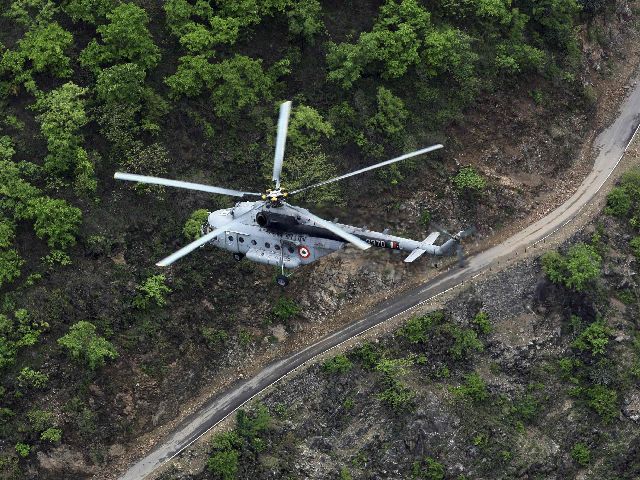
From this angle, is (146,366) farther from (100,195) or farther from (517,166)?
(517,166)

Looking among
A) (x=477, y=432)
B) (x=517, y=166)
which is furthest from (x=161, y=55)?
(x=477, y=432)

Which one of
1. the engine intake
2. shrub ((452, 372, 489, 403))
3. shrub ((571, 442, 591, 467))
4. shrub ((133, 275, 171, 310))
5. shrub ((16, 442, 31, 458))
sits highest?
the engine intake

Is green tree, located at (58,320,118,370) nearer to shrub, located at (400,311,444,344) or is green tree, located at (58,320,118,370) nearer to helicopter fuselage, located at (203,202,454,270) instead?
helicopter fuselage, located at (203,202,454,270)

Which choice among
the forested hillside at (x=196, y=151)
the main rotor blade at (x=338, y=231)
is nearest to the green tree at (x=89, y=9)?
the forested hillside at (x=196, y=151)

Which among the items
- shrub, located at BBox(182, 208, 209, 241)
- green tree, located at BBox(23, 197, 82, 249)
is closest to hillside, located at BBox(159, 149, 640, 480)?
shrub, located at BBox(182, 208, 209, 241)

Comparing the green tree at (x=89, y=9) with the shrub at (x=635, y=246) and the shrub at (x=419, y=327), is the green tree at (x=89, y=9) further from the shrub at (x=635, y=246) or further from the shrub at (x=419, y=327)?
the shrub at (x=635, y=246)

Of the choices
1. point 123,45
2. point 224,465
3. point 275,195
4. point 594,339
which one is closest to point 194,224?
point 275,195
